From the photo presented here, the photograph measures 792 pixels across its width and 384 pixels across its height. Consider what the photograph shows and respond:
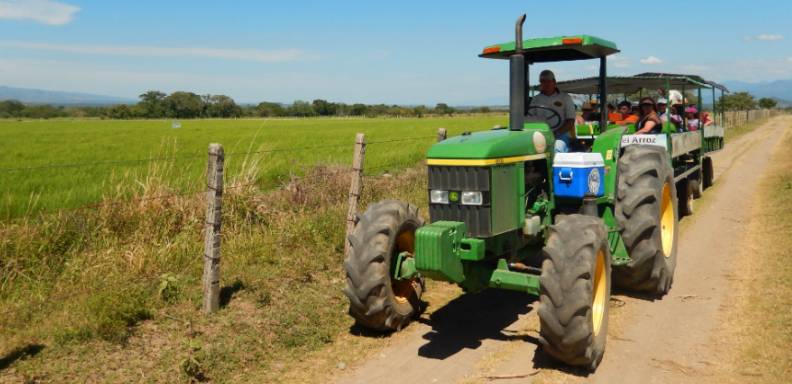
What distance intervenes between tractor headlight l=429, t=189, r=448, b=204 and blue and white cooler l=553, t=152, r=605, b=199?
1.27 m

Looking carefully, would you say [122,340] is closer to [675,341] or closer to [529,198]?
[529,198]

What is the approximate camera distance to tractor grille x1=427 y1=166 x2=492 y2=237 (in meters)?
4.73

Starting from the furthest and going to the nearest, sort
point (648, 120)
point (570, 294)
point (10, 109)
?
point (10, 109), point (648, 120), point (570, 294)

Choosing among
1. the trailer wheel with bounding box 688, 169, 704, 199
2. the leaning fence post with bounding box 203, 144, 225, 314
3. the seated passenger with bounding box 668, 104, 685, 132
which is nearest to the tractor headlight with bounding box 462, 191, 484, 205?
the leaning fence post with bounding box 203, 144, 225, 314

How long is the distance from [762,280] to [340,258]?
442cm

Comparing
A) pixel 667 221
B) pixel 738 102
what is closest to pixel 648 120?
pixel 667 221

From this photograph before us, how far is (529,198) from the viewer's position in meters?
5.59

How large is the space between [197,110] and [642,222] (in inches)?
2844

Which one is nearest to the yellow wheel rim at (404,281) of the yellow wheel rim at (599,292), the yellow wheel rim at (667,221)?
the yellow wheel rim at (599,292)

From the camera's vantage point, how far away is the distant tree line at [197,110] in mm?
71225

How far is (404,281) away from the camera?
18.4 ft

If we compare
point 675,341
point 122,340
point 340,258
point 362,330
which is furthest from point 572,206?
point 122,340

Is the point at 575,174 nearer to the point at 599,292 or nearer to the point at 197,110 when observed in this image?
the point at 599,292

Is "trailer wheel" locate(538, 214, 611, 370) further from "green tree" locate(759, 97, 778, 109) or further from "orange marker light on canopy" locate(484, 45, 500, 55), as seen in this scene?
"green tree" locate(759, 97, 778, 109)
